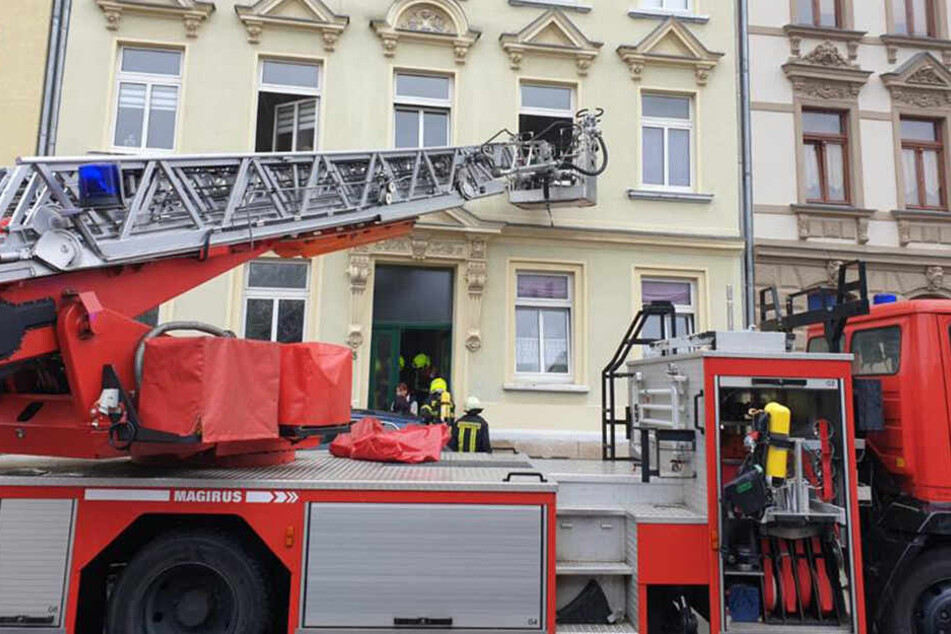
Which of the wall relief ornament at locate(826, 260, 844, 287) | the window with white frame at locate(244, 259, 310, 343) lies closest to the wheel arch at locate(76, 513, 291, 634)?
the window with white frame at locate(244, 259, 310, 343)

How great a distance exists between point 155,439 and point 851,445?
15.1 ft

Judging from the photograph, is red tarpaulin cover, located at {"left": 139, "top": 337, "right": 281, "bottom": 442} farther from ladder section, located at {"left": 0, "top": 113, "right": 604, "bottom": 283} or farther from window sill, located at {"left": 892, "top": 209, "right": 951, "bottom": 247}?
window sill, located at {"left": 892, "top": 209, "right": 951, "bottom": 247}

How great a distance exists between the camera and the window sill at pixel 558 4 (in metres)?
11.9

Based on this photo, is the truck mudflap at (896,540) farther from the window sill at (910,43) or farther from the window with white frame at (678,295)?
the window sill at (910,43)

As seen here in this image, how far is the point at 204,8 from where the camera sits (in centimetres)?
1106

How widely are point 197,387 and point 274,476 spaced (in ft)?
2.85

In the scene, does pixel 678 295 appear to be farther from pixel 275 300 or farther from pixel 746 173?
pixel 275 300

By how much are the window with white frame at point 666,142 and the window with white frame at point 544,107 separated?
1397 millimetres

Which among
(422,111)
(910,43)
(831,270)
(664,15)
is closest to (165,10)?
(422,111)

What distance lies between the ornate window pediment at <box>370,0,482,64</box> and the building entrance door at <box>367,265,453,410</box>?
12.5 feet

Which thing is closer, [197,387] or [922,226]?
[197,387]

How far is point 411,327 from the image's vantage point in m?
11.3

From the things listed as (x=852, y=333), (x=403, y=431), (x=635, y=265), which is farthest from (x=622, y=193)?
(x=403, y=431)

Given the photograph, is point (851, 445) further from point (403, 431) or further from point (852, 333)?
point (403, 431)
